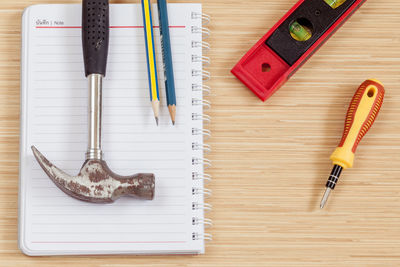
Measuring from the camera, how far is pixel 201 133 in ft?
2.48

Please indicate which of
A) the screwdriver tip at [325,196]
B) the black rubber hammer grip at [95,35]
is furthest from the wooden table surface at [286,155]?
the black rubber hammer grip at [95,35]

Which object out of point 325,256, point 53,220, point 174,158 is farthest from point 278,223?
point 53,220

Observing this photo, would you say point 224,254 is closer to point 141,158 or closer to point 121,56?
point 141,158

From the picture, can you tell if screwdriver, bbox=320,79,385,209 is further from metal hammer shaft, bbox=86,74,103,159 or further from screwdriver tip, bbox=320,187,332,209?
metal hammer shaft, bbox=86,74,103,159

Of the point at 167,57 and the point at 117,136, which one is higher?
the point at 167,57

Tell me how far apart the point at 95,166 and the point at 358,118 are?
39cm

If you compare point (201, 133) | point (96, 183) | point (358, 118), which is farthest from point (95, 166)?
point (358, 118)

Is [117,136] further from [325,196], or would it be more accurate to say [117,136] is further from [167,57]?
[325,196]

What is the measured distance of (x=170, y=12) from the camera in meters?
0.79

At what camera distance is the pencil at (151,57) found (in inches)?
29.1

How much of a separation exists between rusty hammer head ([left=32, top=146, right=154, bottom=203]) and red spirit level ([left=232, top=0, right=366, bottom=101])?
0.75 feet

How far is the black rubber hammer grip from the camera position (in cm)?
73

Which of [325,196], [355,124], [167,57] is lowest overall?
[325,196]

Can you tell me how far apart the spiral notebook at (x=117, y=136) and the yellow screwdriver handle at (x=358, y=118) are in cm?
20
